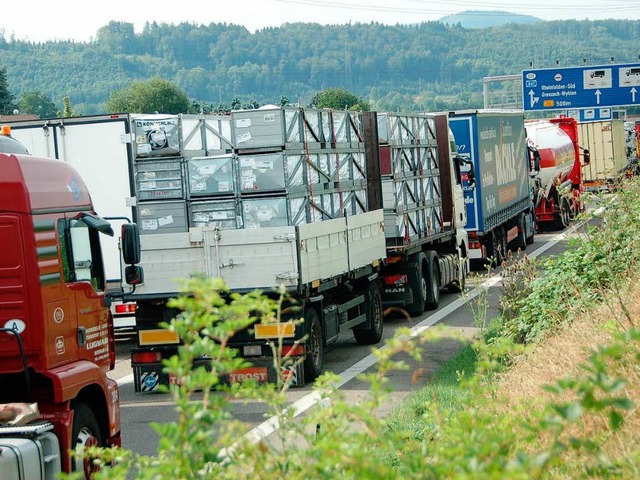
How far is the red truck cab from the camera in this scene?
338 inches

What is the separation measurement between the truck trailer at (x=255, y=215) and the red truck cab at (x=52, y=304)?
13.0 feet

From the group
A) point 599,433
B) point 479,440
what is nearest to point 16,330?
point 599,433

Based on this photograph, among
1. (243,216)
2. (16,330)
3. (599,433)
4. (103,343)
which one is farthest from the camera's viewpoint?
(243,216)

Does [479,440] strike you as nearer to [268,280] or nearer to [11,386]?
[11,386]

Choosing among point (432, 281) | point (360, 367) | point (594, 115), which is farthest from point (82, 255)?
point (594, 115)

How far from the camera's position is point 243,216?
14711 mm

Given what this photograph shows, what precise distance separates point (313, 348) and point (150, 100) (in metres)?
152

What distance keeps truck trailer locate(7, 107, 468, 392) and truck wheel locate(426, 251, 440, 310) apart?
3.03m

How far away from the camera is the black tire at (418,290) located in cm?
2025

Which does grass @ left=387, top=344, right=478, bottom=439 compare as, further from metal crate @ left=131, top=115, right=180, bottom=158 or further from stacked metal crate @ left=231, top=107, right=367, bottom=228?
metal crate @ left=131, top=115, right=180, bottom=158

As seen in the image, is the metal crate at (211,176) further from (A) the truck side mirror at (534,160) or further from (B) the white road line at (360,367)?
(A) the truck side mirror at (534,160)

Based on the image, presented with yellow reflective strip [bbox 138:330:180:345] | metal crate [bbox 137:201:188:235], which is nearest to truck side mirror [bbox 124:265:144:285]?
yellow reflective strip [bbox 138:330:180:345]

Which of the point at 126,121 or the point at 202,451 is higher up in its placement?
the point at 126,121

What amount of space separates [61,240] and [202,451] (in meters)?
5.16
